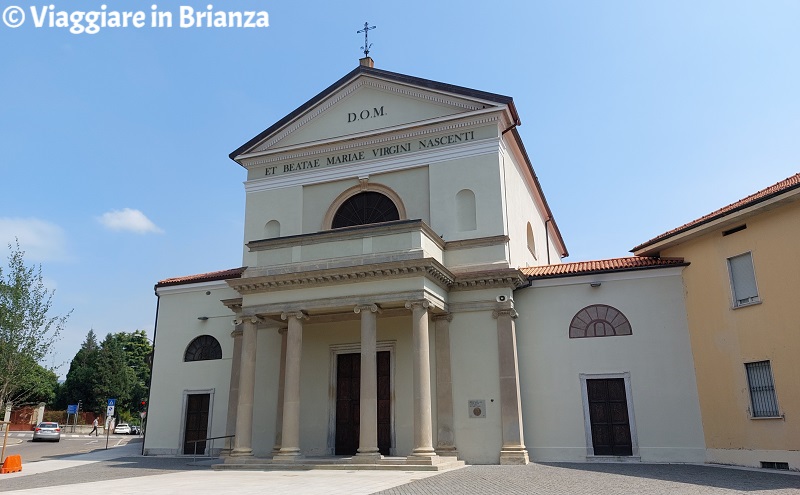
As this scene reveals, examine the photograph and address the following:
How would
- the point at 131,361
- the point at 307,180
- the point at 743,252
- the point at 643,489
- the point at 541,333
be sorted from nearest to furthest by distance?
1. the point at 643,489
2. the point at 743,252
3. the point at 541,333
4. the point at 307,180
5. the point at 131,361

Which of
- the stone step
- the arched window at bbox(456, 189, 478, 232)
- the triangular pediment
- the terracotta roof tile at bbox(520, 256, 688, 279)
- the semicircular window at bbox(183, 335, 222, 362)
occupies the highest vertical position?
the triangular pediment

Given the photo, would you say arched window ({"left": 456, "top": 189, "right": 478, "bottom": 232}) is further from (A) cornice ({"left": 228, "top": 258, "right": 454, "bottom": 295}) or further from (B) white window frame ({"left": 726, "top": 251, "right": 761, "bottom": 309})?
(B) white window frame ({"left": 726, "top": 251, "right": 761, "bottom": 309})

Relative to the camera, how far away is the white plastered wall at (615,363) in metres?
16.9

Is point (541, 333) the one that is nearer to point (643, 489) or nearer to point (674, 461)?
point (674, 461)

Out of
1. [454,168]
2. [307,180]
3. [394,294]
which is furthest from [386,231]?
[307,180]

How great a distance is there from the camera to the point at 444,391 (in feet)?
58.7

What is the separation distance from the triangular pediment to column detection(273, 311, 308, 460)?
711cm

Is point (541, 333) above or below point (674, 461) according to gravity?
above

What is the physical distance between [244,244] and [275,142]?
13.1 feet

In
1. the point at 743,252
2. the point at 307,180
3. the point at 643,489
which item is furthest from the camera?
the point at 307,180

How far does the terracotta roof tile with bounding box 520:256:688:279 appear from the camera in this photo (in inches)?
705

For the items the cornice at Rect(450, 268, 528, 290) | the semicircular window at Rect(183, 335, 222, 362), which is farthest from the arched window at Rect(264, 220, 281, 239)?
the cornice at Rect(450, 268, 528, 290)

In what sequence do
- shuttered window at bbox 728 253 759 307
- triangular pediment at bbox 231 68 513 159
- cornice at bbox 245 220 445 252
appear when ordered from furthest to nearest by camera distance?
triangular pediment at bbox 231 68 513 159
cornice at bbox 245 220 445 252
shuttered window at bbox 728 253 759 307

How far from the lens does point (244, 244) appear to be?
71.0 ft
